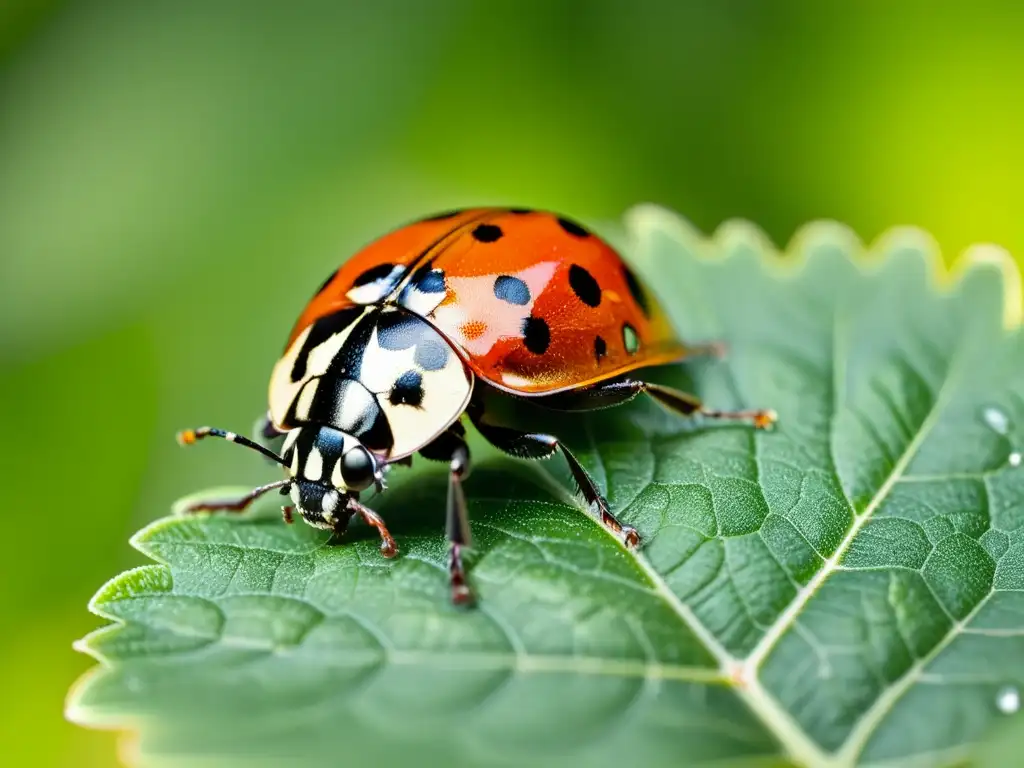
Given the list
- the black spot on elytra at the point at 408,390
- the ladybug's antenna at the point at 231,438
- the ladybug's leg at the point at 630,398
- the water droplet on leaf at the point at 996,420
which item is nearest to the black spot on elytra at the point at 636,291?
the ladybug's leg at the point at 630,398

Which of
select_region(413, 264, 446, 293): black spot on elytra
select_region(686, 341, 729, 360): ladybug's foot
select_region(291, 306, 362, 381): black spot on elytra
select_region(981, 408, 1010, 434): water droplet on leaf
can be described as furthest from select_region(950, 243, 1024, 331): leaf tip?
select_region(291, 306, 362, 381): black spot on elytra

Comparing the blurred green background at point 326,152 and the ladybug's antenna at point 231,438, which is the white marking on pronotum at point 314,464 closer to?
the ladybug's antenna at point 231,438

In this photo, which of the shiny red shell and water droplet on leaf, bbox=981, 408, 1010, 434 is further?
water droplet on leaf, bbox=981, 408, 1010, 434

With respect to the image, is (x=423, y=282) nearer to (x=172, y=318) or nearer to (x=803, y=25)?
(x=172, y=318)

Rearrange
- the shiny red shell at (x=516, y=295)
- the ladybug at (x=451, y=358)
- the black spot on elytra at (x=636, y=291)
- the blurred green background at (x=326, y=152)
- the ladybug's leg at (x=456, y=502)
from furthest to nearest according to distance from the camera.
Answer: the blurred green background at (x=326, y=152) → the black spot on elytra at (x=636, y=291) → the shiny red shell at (x=516, y=295) → the ladybug at (x=451, y=358) → the ladybug's leg at (x=456, y=502)

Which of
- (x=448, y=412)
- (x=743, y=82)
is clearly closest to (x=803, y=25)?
(x=743, y=82)

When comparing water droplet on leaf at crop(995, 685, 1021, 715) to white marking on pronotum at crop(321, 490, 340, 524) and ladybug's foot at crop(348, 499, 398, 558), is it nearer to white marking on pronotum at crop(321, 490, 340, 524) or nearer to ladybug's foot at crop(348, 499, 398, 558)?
ladybug's foot at crop(348, 499, 398, 558)
